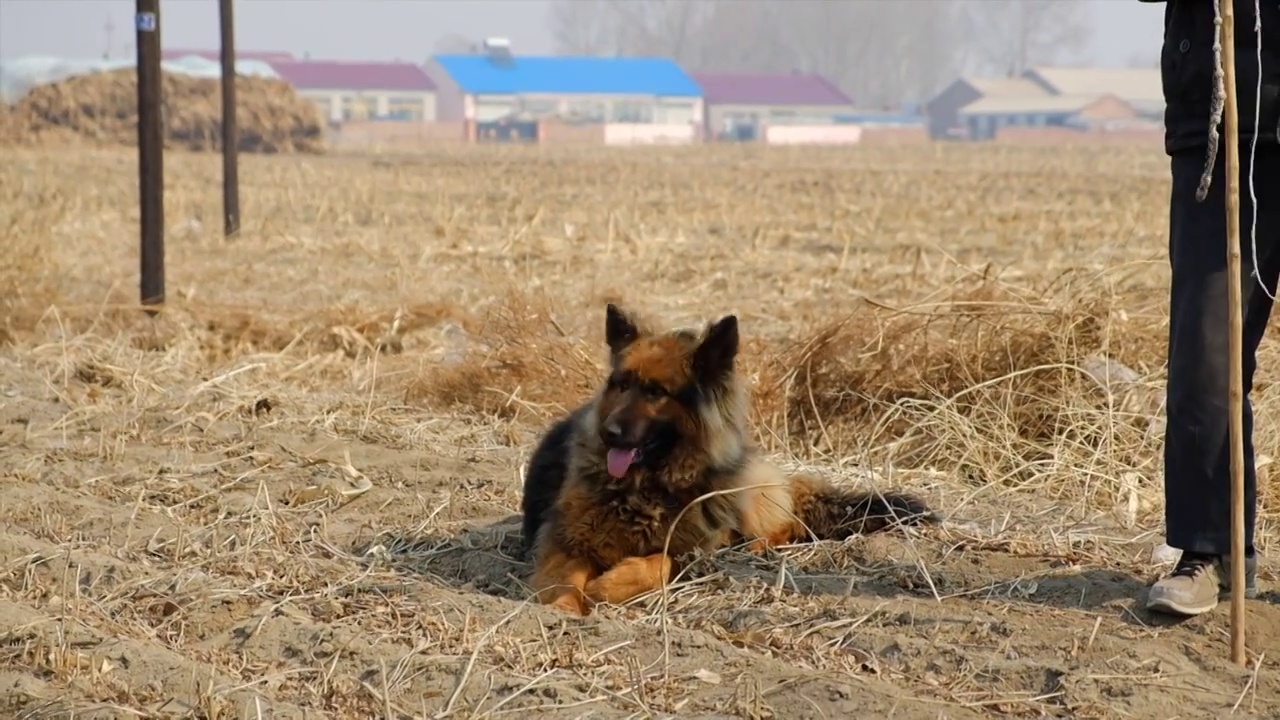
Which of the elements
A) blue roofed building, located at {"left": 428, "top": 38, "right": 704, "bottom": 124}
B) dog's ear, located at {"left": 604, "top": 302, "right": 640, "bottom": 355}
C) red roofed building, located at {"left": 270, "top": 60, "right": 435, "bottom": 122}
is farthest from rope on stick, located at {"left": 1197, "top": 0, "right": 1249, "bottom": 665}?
red roofed building, located at {"left": 270, "top": 60, "right": 435, "bottom": 122}

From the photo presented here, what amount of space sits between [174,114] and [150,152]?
40969mm

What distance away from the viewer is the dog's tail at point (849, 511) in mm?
6043

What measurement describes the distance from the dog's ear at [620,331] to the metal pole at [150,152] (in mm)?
6993

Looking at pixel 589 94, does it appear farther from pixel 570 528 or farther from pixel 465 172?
pixel 570 528

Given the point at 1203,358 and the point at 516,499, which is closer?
the point at 1203,358

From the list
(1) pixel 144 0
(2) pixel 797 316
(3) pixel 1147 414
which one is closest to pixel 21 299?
(1) pixel 144 0

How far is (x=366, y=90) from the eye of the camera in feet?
385

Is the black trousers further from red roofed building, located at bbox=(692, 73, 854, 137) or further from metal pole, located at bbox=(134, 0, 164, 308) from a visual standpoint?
red roofed building, located at bbox=(692, 73, 854, 137)

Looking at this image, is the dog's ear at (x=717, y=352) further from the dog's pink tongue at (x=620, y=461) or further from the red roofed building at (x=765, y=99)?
the red roofed building at (x=765, y=99)

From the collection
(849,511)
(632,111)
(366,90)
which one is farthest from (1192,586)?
(366,90)

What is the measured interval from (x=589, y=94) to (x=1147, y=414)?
104936mm

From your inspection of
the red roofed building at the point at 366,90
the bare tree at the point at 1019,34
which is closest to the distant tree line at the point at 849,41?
the bare tree at the point at 1019,34

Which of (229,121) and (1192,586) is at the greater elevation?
(229,121)

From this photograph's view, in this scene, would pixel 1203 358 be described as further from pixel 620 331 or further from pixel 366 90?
pixel 366 90
